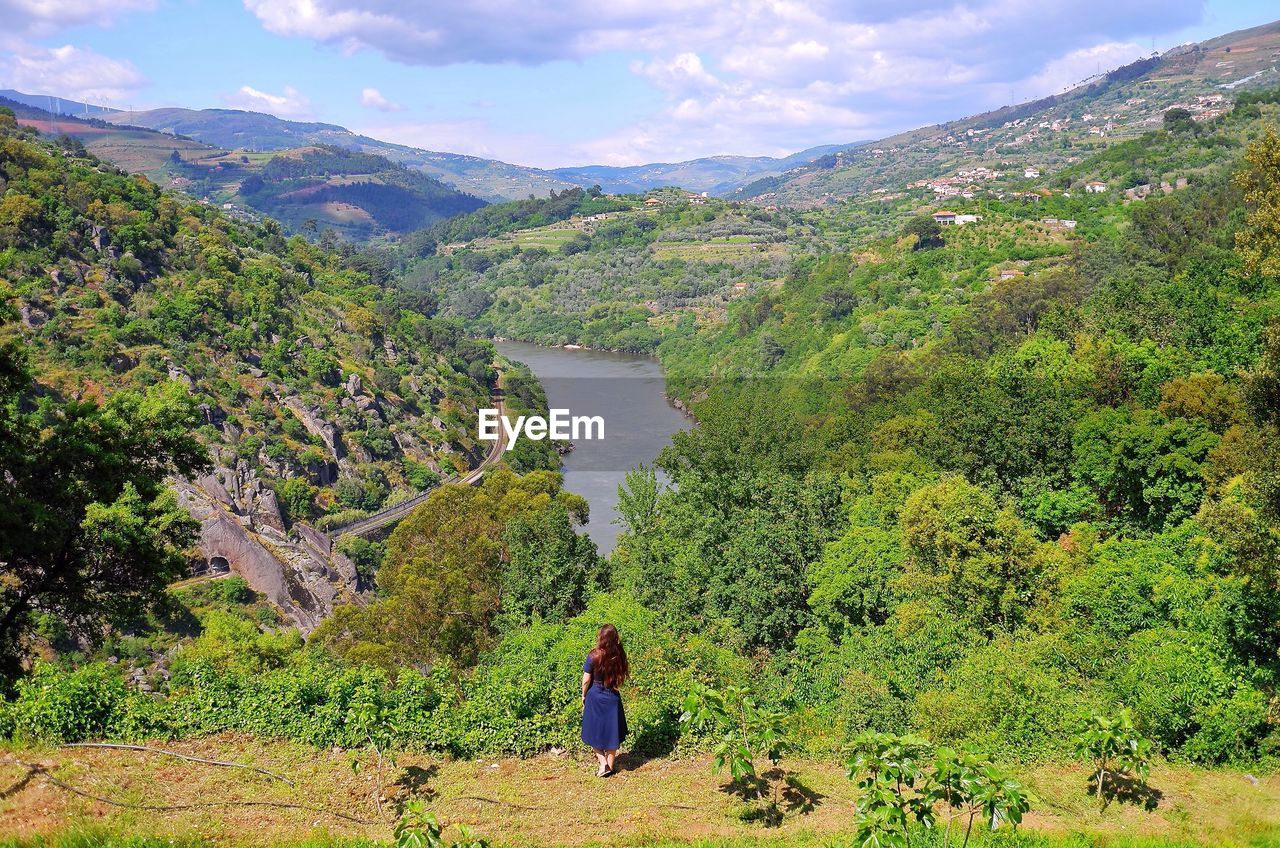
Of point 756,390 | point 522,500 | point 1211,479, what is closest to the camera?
point 1211,479

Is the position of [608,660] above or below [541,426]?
above

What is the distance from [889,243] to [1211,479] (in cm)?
5381

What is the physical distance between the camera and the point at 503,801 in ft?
22.1

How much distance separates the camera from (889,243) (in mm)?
68500

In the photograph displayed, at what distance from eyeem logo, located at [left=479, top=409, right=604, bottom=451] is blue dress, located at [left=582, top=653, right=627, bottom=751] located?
49.9m

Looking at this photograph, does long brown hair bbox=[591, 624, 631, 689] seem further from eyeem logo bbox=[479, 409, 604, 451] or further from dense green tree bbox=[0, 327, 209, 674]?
eyeem logo bbox=[479, 409, 604, 451]

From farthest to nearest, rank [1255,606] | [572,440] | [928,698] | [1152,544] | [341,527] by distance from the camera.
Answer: [572,440] < [341,527] < [1152,544] < [1255,606] < [928,698]

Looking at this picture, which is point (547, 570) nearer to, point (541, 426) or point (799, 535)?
point (799, 535)

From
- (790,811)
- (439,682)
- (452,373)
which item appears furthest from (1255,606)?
(452,373)

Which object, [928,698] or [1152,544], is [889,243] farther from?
[928,698]

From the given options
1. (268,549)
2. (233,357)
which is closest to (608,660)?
(268,549)

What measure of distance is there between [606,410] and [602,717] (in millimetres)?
62024

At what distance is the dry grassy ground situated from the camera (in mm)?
6062

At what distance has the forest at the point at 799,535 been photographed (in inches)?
322
